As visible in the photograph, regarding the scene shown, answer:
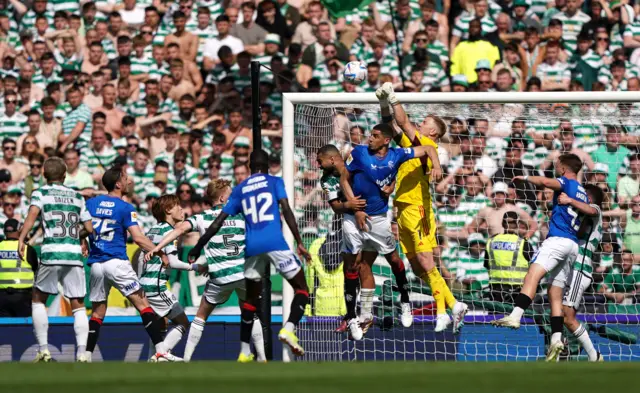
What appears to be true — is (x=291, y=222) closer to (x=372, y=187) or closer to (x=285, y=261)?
(x=285, y=261)

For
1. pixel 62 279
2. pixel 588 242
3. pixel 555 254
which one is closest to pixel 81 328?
pixel 62 279

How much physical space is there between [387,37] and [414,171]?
16.2 feet

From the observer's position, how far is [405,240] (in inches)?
426

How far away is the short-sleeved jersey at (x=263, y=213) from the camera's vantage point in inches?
372

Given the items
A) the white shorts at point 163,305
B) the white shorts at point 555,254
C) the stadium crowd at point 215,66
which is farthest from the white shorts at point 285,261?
the stadium crowd at point 215,66

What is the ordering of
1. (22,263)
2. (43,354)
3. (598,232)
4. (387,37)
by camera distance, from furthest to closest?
(387,37)
(22,263)
(598,232)
(43,354)

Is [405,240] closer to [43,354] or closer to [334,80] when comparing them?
[43,354]

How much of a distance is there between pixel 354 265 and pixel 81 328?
2.69 m

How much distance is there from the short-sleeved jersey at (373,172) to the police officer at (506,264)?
5.90 ft

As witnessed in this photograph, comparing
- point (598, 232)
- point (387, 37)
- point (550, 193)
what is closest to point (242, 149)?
point (387, 37)

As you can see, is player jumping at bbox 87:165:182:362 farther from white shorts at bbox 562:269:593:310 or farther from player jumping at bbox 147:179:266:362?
white shorts at bbox 562:269:593:310

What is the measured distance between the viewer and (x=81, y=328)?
35.2 ft

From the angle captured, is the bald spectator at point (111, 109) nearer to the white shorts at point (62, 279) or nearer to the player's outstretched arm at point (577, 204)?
the white shorts at point (62, 279)

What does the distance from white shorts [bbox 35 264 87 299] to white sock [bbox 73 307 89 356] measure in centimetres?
16
